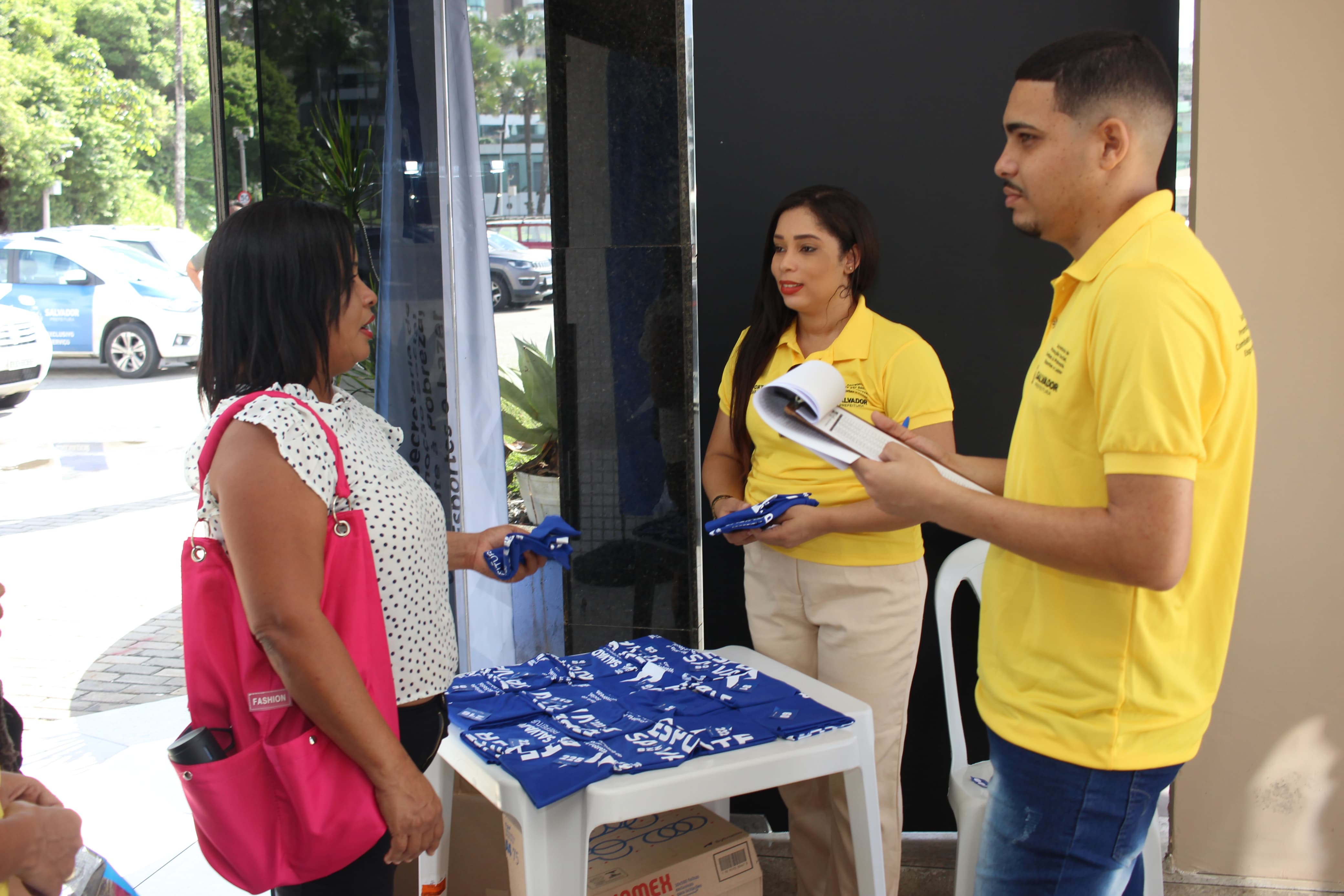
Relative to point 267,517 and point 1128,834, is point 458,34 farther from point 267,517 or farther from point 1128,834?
point 1128,834

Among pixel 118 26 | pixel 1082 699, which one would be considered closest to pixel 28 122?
pixel 118 26

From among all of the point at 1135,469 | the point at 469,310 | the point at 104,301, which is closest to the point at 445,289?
the point at 469,310

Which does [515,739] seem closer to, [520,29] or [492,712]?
[492,712]

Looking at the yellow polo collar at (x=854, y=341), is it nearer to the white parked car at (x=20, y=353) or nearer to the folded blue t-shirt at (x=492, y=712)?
the folded blue t-shirt at (x=492, y=712)

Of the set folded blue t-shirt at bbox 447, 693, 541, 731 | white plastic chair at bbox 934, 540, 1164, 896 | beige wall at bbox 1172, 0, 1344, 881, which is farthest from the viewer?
beige wall at bbox 1172, 0, 1344, 881

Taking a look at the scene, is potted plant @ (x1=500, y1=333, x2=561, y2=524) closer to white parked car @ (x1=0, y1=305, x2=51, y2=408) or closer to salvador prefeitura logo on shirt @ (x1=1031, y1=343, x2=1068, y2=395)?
salvador prefeitura logo on shirt @ (x1=1031, y1=343, x2=1068, y2=395)

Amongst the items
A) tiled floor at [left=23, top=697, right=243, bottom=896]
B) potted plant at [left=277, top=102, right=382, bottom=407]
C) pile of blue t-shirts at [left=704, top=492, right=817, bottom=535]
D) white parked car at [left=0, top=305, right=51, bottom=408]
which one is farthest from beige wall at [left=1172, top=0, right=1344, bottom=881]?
white parked car at [left=0, top=305, right=51, bottom=408]

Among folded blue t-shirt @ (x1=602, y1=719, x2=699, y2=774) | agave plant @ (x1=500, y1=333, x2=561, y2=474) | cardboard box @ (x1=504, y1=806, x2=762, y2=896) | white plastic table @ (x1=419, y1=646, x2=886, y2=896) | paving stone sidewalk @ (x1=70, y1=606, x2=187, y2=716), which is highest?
agave plant @ (x1=500, y1=333, x2=561, y2=474)

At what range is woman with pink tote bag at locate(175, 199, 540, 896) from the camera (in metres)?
1.08

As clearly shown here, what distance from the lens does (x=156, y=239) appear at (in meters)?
4.14

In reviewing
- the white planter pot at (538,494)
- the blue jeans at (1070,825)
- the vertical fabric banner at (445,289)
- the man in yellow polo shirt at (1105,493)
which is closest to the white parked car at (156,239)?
the vertical fabric banner at (445,289)

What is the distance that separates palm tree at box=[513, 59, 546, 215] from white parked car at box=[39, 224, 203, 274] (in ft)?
7.38

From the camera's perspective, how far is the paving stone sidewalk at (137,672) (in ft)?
11.9

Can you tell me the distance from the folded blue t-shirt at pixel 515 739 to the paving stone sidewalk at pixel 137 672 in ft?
8.31
